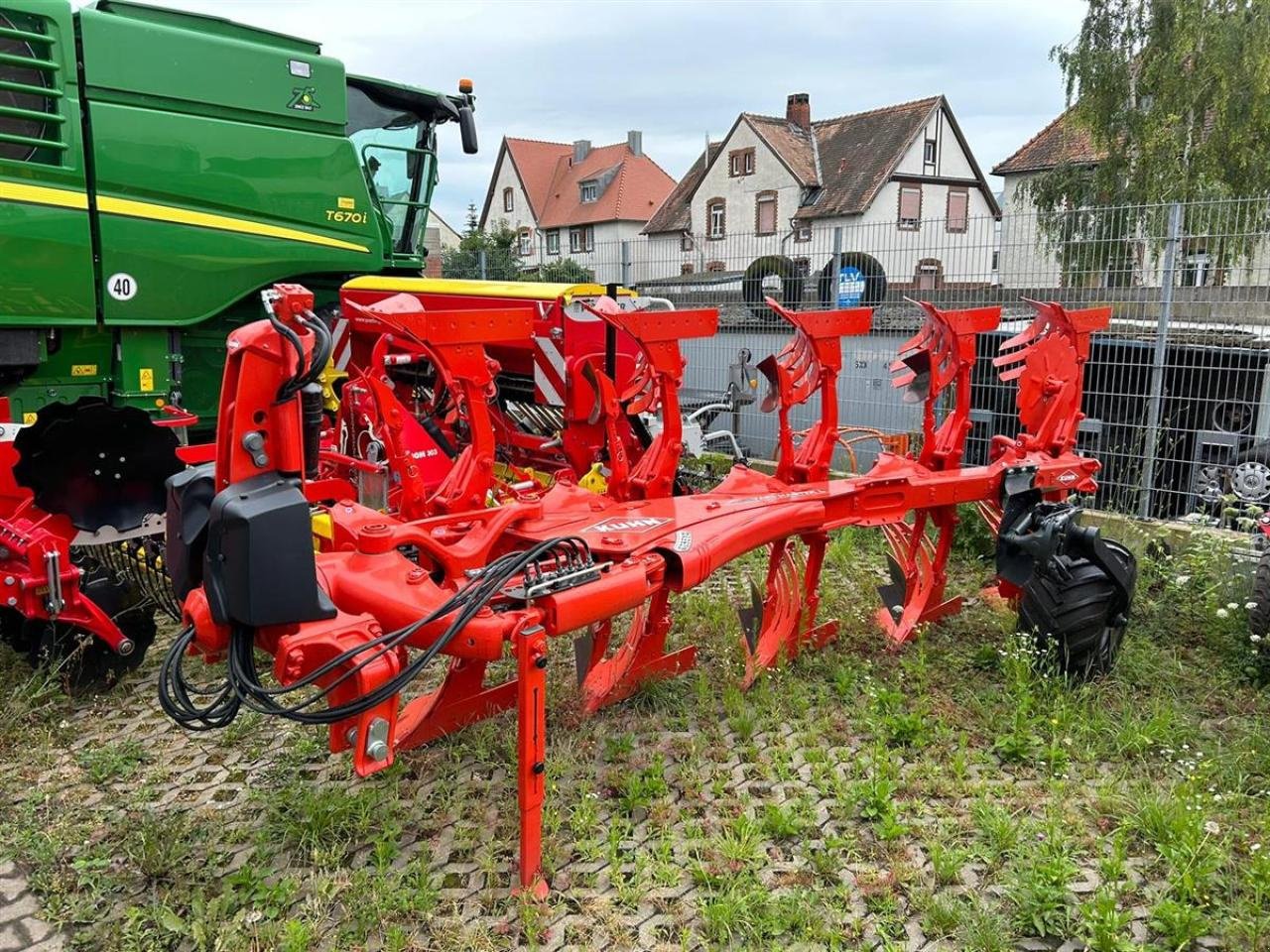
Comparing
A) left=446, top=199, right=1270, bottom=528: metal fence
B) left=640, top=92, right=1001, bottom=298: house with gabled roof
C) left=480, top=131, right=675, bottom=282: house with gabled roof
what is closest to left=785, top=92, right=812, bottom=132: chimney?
left=640, top=92, right=1001, bottom=298: house with gabled roof

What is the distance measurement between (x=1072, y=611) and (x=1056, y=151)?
24469 millimetres

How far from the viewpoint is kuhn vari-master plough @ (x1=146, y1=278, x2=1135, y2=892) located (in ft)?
8.16

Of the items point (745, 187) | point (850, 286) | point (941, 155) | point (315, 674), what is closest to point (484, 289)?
point (315, 674)

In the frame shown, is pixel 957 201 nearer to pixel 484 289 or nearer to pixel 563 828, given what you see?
pixel 484 289

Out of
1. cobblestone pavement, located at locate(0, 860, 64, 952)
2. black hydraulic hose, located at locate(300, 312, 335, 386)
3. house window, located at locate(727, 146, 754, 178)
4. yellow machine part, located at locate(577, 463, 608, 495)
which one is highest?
house window, located at locate(727, 146, 754, 178)

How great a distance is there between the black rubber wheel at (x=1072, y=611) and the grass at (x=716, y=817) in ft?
0.36

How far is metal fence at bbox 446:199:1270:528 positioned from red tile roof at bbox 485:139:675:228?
35.3m

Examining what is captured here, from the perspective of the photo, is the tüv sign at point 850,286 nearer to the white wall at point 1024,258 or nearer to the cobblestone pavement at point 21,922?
the white wall at point 1024,258

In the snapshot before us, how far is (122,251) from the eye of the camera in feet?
13.8

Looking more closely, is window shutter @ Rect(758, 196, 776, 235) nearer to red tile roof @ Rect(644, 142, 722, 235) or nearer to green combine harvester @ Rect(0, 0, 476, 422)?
red tile roof @ Rect(644, 142, 722, 235)

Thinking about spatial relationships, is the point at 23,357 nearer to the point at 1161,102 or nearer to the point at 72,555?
the point at 72,555

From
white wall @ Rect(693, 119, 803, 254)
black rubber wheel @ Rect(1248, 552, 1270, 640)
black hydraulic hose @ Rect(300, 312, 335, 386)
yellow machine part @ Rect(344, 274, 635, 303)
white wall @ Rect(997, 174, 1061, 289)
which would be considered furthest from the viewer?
white wall @ Rect(693, 119, 803, 254)

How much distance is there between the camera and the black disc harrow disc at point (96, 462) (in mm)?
4004

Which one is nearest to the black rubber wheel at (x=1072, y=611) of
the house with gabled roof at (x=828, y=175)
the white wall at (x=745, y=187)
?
the house with gabled roof at (x=828, y=175)
